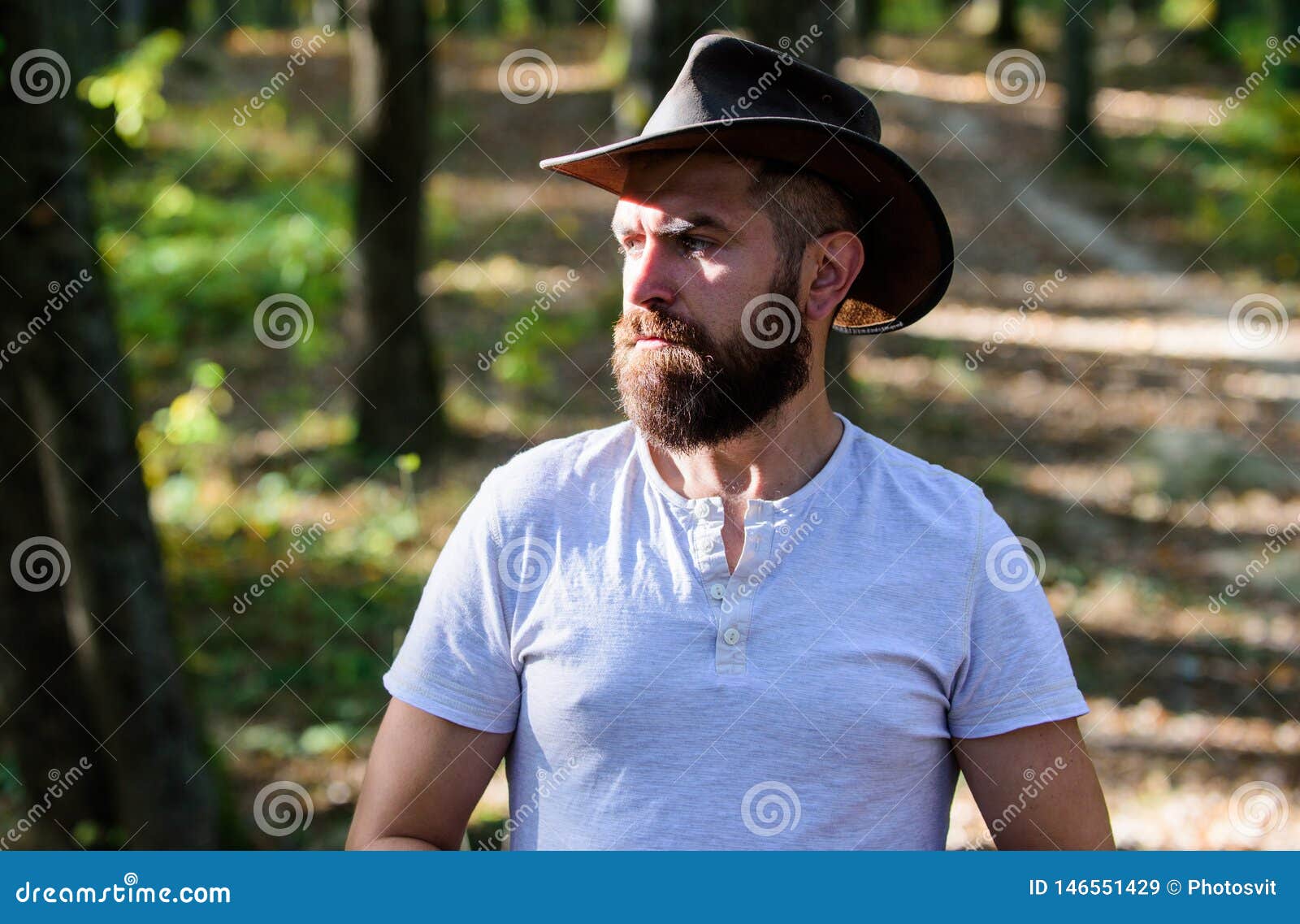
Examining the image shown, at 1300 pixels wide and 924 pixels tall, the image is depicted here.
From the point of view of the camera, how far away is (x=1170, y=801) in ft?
18.8

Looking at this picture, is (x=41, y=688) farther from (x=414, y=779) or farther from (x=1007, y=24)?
(x=1007, y=24)

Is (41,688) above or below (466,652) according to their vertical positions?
below

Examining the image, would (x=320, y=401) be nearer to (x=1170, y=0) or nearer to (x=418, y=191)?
(x=418, y=191)

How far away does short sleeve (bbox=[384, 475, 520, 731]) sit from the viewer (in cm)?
223

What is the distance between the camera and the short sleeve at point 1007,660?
2.17m

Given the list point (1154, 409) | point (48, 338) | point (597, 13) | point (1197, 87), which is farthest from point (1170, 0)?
point (48, 338)

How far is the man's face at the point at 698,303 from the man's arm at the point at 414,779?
69cm

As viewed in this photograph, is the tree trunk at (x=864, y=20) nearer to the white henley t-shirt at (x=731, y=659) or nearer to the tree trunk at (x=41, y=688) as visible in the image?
the tree trunk at (x=41, y=688)

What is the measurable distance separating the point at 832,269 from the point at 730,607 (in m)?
0.76

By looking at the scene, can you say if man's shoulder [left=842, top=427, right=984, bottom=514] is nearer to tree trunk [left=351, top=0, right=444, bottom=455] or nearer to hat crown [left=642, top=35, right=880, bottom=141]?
hat crown [left=642, top=35, right=880, bottom=141]

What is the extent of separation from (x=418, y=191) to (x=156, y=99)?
2500 millimetres

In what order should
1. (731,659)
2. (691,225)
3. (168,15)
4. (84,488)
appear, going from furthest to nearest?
(168,15) < (84,488) < (691,225) < (731,659)

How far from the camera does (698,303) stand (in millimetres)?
2287

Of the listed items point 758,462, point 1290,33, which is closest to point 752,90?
point 758,462
